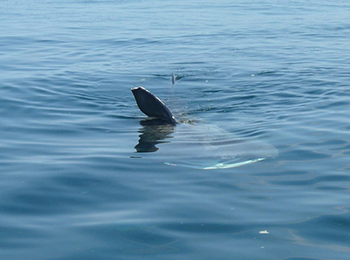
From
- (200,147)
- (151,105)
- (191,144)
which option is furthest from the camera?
(151,105)

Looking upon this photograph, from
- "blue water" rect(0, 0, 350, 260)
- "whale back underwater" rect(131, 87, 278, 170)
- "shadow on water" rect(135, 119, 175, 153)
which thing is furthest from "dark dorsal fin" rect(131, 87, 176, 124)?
Result: "blue water" rect(0, 0, 350, 260)

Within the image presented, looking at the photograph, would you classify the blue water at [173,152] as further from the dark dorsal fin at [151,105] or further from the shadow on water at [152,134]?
the dark dorsal fin at [151,105]

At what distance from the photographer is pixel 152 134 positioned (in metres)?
7.94

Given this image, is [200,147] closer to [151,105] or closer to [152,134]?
[152,134]

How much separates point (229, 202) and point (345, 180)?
1.44 meters

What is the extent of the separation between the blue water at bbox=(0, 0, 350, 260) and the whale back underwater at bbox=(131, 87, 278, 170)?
4.1 inches

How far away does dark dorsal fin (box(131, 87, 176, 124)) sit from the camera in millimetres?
8109

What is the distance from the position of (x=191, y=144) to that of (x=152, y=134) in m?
0.86

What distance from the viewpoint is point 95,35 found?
2066 cm

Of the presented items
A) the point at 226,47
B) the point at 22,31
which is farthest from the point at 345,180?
the point at 22,31

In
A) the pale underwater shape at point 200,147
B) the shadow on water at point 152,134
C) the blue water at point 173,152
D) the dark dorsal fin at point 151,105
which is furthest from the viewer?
the dark dorsal fin at point 151,105

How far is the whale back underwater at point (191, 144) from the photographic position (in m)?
6.64

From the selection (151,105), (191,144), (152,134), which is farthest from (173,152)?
(151,105)

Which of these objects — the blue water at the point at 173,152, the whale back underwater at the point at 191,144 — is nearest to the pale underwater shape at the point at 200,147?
the whale back underwater at the point at 191,144
